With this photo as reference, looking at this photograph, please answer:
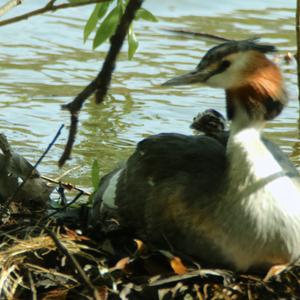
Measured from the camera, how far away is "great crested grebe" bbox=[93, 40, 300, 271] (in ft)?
20.0

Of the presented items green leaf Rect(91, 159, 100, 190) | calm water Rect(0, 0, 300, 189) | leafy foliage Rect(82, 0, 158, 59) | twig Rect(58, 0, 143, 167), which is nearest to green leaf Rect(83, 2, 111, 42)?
leafy foliage Rect(82, 0, 158, 59)

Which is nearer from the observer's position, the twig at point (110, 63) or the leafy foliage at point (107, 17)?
the twig at point (110, 63)

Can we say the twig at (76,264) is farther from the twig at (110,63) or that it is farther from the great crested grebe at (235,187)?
the twig at (110,63)

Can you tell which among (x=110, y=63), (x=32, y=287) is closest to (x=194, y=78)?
(x=32, y=287)

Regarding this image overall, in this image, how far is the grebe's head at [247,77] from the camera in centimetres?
624

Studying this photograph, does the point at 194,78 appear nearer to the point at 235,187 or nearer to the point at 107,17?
the point at 235,187

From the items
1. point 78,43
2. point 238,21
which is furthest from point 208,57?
point 238,21

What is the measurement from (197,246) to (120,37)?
8.17 feet

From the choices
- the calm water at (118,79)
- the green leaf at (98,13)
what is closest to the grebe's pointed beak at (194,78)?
the green leaf at (98,13)

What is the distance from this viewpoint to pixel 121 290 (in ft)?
19.8

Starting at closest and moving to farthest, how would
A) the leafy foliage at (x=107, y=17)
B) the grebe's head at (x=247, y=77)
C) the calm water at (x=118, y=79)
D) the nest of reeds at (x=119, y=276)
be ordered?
1. the leafy foliage at (x=107, y=17)
2. the nest of reeds at (x=119, y=276)
3. the grebe's head at (x=247, y=77)
4. the calm water at (x=118, y=79)

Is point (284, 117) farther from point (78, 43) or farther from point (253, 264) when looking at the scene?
point (253, 264)

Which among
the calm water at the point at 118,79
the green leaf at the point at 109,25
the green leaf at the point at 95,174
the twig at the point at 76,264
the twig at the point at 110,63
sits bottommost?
the calm water at the point at 118,79

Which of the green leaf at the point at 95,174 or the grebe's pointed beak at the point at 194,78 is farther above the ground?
the grebe's pointed beak at the point at 194,78
